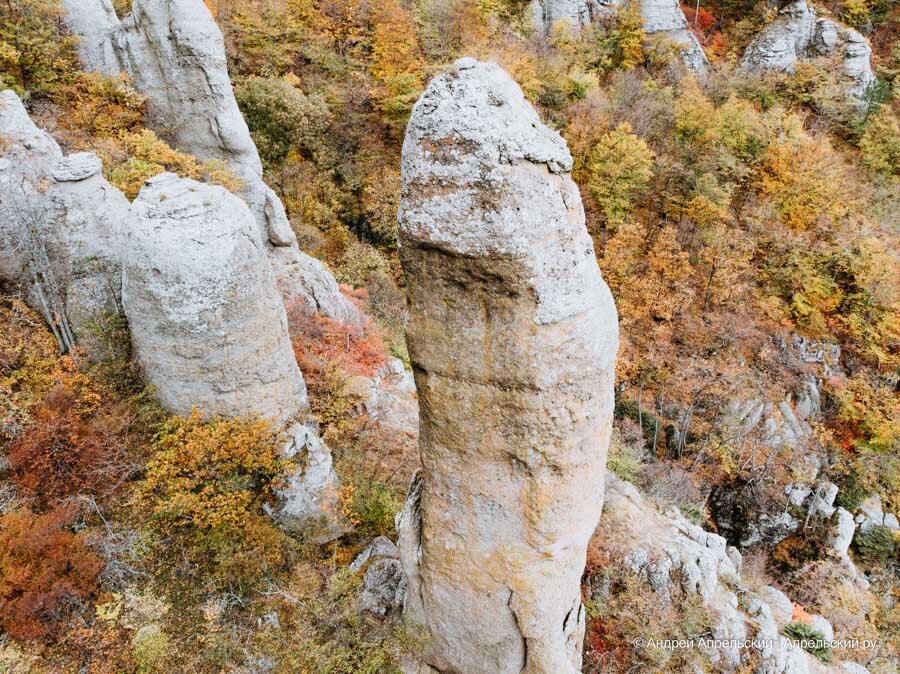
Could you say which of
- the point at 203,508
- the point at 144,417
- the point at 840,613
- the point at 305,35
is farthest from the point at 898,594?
the point at 305,35

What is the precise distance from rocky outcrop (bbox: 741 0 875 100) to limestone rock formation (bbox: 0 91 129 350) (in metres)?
39.0

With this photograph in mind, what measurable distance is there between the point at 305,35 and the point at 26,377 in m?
26.2

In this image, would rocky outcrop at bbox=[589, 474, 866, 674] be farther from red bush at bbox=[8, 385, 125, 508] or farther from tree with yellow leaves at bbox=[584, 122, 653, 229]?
tree with yellow leaves at bbox=[584, 122, 653, 229]

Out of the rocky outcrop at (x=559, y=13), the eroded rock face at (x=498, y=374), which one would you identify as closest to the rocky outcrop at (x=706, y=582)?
the eroded rock face at (x=498, y=374)

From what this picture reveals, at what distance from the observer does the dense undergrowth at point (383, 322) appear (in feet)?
31.8

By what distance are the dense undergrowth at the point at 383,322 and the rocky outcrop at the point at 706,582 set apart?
0.58 metres

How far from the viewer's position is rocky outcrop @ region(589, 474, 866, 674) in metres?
11.0

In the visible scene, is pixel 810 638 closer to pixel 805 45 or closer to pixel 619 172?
pixel 619 172

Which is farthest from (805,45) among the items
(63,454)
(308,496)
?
(63,454)

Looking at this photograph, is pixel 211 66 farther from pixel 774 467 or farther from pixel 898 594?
pixel 898 594

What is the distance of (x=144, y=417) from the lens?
11.4 metres

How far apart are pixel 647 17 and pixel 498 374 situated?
3917cm

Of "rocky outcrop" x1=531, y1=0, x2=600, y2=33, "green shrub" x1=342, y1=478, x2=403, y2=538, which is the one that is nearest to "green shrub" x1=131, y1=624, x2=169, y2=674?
"green shrub" x1=342, y1=478, x2=403, y2=538

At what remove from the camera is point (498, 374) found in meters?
5.98
